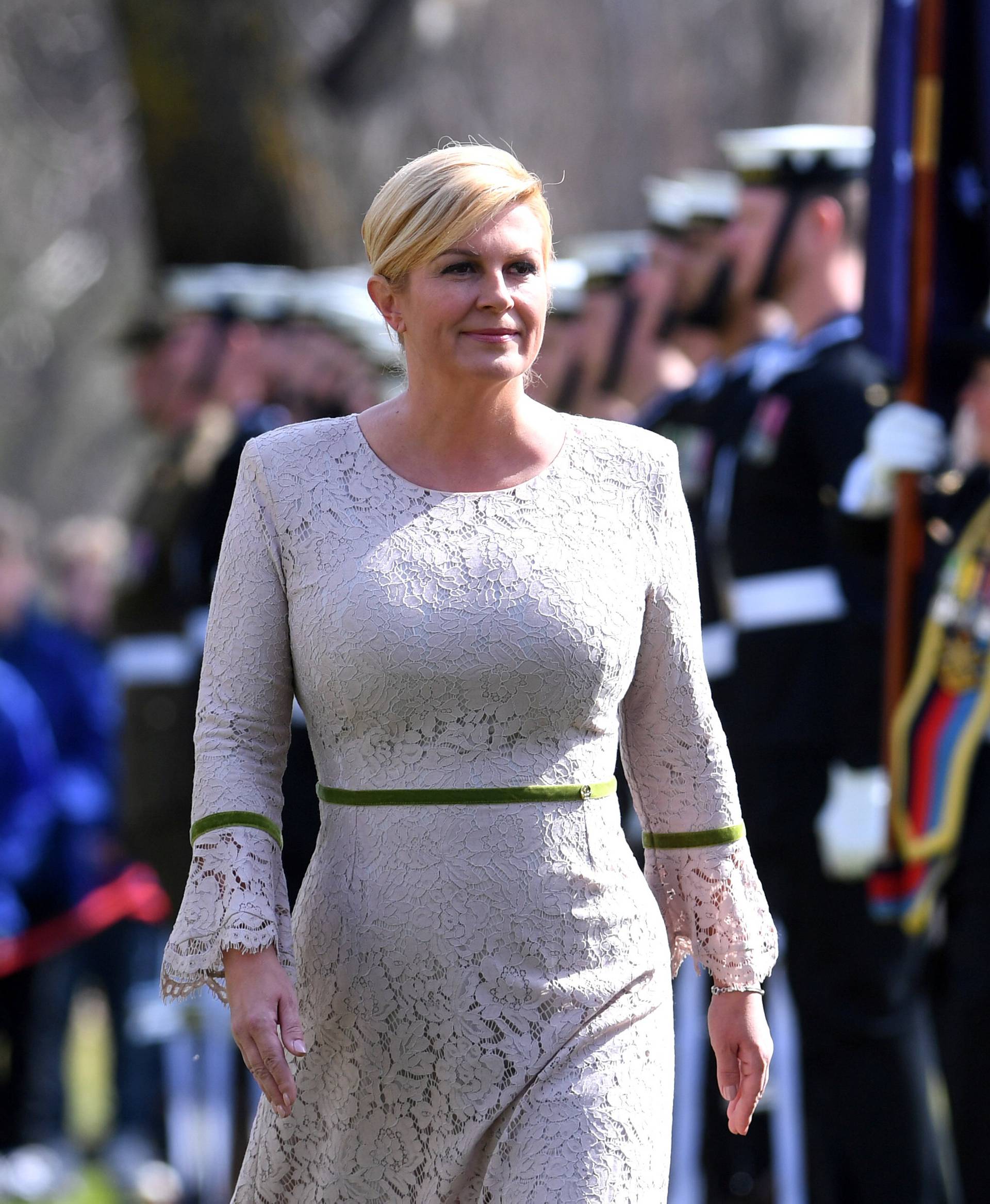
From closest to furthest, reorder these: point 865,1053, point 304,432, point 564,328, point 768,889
A: point 304,432
point 865,1053
point 768,889
point 564,328

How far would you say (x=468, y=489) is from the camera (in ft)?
10.5

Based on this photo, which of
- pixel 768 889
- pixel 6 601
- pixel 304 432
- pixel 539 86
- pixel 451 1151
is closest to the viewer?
pixel 451 1151

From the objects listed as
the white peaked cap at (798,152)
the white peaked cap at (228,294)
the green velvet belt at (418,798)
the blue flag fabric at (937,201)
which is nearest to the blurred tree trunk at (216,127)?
the white peaked cap at (228,294)

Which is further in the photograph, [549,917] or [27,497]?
[27,497]

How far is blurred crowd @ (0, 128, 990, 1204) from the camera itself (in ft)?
17.5

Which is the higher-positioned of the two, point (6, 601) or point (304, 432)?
point (304, 432)

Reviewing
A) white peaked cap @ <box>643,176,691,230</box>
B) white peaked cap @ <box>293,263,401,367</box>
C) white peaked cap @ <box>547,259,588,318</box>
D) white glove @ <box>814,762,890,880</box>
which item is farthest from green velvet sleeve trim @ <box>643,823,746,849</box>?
white peaked cap @ <box>293,263,401,367</box>

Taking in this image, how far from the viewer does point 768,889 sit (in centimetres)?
585

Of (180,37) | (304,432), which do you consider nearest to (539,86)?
(180,37)

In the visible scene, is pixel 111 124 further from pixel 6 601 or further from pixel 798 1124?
pixel 798 1124

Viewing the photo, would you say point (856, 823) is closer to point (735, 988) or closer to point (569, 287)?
point (735, 988)

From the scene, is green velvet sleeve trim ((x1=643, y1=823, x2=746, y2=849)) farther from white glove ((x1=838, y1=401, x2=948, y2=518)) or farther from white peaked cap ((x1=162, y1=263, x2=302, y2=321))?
white peaked cap ((x1=162, y1=263, x2=302, y2=321))

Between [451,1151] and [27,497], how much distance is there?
16.1m

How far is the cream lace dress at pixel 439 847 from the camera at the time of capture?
3.07m
